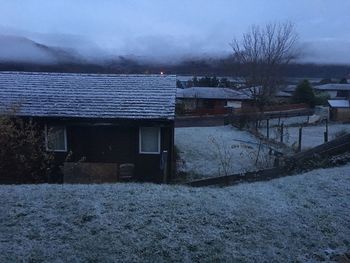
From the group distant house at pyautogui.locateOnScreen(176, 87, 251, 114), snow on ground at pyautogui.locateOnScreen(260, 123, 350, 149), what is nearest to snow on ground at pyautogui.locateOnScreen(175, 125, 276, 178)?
snow on ground at pyautogui.locateOnScreen(260, 123, 350, 149)

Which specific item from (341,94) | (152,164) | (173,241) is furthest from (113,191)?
(341,94)

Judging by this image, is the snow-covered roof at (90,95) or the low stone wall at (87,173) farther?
the snow-covered roof at (90,95)

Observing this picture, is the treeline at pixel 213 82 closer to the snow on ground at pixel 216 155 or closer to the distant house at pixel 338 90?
the distant house at pixel 338 90

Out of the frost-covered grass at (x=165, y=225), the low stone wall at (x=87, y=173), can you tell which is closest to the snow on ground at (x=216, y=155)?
the low stone wall at (x=87, y=173)

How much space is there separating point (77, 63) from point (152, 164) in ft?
70.0

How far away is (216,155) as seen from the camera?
69.4ft

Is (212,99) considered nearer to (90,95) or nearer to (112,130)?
(90,95)

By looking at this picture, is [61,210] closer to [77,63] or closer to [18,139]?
[18,139]

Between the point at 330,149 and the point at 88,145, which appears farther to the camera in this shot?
the point at 88,145

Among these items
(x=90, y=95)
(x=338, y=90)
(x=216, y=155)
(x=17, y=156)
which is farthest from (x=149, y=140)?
(x=338, y=90)

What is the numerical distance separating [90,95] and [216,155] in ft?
20.9

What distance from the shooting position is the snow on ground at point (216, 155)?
57.8 feet

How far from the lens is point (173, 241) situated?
598 centimetres

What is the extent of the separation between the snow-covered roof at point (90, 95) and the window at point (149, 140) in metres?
0.66
